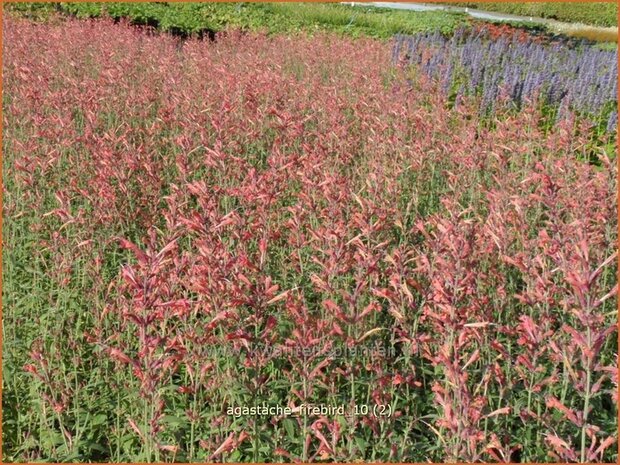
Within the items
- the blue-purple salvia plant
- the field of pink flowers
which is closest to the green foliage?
the blue-purple salvia plant

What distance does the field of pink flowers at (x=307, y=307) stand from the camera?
2.33 m

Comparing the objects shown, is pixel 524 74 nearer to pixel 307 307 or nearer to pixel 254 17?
pixel 307 307

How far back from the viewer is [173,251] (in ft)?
9.13

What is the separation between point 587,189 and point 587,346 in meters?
1.59

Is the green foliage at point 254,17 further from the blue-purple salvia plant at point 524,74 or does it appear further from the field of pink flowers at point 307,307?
the field of pink flowers at point 307,307

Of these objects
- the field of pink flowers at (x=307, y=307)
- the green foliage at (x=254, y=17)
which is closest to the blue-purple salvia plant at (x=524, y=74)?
the field of pink flowers at (x=307, y=307)

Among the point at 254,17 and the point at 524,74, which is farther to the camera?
the point at 254,17

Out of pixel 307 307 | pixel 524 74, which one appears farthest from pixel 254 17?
pixel 307 307

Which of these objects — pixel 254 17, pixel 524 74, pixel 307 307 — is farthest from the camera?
pixel 254 17

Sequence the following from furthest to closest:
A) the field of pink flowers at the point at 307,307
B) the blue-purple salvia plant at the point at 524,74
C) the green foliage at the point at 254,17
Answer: the green foliage at the point at 254,17
the blue-purple salvia plant at the point at 524,74
the field of pink flowers at the point at 307,307

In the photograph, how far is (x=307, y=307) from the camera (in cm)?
303

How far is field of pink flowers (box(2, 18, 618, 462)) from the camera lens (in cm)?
233

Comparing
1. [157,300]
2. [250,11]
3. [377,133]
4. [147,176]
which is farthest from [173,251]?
[250,11]

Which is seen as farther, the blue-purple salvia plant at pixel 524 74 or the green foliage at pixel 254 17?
the green foliage at pixel 254 17
